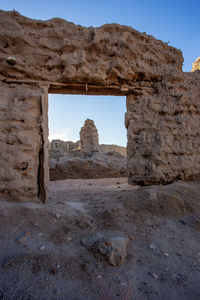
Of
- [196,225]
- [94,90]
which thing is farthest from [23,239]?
[94,90]

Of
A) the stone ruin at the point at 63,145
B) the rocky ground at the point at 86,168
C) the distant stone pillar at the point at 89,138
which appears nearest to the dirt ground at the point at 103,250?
the rocky ground at the point at 86,168

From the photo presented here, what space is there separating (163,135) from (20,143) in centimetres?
216

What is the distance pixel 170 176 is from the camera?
2875 millimetres

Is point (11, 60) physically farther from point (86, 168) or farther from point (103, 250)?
point (86, 168)

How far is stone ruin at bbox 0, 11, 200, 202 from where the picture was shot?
2340mm

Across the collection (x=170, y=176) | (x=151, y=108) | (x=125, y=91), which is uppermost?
(x=125, y=91)

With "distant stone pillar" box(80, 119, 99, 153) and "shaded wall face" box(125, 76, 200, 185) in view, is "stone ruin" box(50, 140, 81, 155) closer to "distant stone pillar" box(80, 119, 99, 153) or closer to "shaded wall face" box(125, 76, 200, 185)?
"distant stone pillar" box(80, 119, 99, 153)

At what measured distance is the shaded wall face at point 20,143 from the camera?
2.24 meters

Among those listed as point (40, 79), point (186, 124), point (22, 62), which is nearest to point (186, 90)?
point (186, 124)

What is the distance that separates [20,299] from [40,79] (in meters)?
2.54

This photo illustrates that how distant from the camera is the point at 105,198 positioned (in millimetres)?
2795

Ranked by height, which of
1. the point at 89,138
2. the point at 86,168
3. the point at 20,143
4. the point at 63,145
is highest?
the point at 89,138

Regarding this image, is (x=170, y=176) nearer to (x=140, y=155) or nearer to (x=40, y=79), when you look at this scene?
(x=140, y=155)

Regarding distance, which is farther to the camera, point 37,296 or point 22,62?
point 22,62
